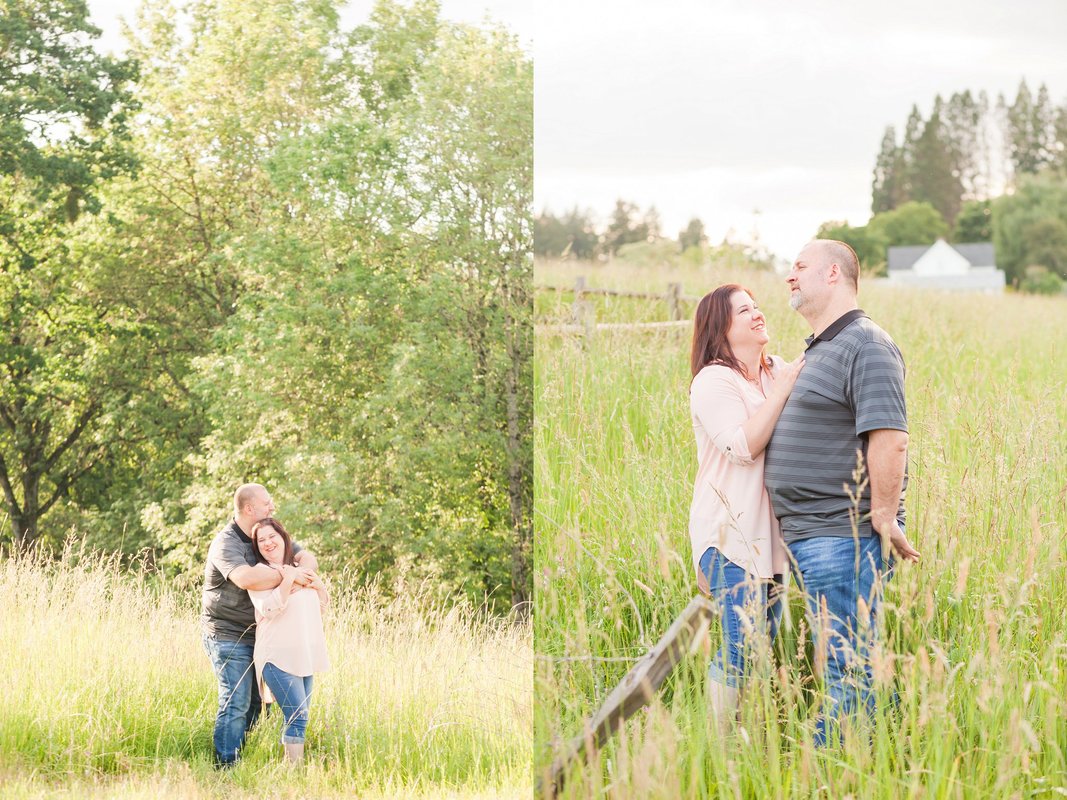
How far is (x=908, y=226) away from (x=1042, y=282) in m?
0.68

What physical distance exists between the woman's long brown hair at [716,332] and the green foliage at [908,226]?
245 centimetres

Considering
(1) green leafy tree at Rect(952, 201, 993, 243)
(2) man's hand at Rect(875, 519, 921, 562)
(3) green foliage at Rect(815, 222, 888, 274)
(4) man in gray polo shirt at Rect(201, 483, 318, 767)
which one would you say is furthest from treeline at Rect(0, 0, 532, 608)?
(2) man's hand at Rect(875, 519, 921, 562)

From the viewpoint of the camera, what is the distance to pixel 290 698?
11.0 feet

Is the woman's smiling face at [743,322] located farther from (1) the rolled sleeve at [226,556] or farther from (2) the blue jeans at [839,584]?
(1) the rolled sleeve at [226,556]

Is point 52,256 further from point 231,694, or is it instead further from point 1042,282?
point 1042,282

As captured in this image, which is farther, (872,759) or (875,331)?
(875,331)

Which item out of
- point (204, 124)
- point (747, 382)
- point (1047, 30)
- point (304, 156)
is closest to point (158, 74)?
point (204, 124)

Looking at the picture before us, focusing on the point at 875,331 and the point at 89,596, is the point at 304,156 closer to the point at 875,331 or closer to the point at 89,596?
the point at 89,596

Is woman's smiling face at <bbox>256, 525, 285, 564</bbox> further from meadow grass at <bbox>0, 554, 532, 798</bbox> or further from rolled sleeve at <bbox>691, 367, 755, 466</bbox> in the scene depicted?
rolled sleeve at <bbox>691, 367, 755, 466</bbox>

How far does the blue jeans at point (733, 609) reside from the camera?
1961 mm

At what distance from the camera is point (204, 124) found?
4602 millimetres

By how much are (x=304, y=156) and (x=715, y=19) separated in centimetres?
222

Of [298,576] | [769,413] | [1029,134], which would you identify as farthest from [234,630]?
[1029,134]

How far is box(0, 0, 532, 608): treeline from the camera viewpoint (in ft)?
12.3
